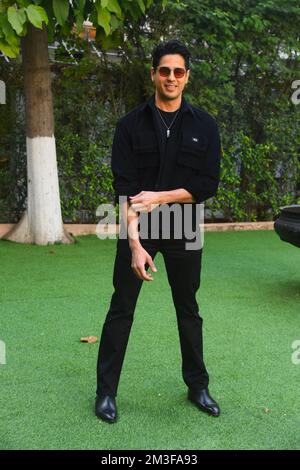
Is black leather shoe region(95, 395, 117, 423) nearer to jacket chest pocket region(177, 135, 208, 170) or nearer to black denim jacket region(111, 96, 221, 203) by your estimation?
black denim jacket region(111, 96, 221, 203)

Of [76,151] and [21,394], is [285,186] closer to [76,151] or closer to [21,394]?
[76,151]

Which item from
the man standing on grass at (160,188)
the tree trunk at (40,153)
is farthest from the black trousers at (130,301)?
the tree trunk at (40,153)

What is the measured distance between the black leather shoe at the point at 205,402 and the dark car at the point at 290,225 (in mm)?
2336

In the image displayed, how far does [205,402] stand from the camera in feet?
10.3

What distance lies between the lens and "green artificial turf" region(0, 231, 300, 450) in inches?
114

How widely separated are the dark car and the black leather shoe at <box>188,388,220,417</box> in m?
2.34

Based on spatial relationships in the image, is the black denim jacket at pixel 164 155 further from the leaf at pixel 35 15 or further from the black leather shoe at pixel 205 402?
the leaf at pixel 35 15

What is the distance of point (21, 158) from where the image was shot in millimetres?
8859

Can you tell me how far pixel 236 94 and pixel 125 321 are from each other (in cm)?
756

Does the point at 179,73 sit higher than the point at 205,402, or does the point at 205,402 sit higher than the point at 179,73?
the point at 179,73

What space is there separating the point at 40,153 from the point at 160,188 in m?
5.16

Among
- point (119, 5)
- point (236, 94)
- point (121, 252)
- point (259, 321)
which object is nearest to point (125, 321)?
point (121, 252)

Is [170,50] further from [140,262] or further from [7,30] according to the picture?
[7,30]

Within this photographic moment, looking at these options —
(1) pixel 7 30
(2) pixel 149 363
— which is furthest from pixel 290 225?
(1) pixel 7 30
